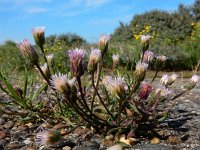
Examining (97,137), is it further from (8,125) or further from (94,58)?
(8,125)

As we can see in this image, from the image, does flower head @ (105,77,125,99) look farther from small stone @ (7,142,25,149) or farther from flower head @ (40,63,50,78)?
small stone @ (7,142,25,149)

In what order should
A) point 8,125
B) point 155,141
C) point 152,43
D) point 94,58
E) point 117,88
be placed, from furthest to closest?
point 152,43 → point 8,125 → point 155,141 → point 94,58 → point 117,88

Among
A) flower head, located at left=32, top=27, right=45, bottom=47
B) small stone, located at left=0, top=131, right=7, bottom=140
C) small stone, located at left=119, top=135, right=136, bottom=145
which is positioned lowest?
small stone, located at left=119, top=135, right=136, bottom=145

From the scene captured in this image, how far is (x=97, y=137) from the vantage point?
2.20m

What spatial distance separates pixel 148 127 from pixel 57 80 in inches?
Answer: 27.6

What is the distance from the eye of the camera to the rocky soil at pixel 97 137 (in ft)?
6.82

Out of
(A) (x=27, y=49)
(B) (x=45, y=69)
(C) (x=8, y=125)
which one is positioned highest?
(A) (x=27, y=49)

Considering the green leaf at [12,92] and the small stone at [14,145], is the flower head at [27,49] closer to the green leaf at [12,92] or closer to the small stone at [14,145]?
the green leaf at [12,92]

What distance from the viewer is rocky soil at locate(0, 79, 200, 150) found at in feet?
6.82

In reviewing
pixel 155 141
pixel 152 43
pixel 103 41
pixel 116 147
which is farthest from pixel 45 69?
pixel 152 43

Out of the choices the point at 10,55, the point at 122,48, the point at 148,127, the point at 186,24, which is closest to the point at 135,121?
the point at 148,127

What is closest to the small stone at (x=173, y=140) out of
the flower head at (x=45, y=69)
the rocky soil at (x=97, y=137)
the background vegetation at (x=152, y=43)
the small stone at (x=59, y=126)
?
the rocky soil at (x=97, y=137)

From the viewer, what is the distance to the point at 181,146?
6.80 ft

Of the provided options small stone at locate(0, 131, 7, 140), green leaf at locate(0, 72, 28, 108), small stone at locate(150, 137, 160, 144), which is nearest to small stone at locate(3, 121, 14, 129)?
small stone at locate(0, 131, 7, 140)
